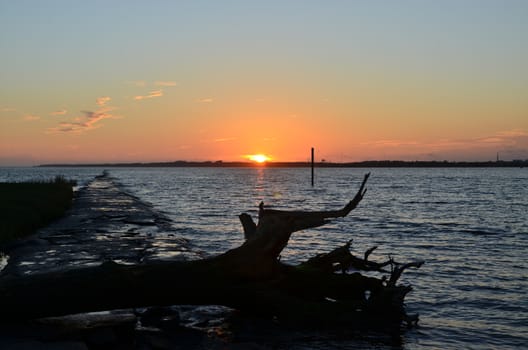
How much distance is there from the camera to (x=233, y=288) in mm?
9492

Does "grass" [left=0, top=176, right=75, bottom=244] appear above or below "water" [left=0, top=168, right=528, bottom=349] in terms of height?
above

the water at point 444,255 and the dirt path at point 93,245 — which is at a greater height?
the dirt path at point 93,245

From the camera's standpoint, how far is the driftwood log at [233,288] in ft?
Result: 29.9

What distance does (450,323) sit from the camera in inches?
433

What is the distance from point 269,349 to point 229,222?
23.2 metres

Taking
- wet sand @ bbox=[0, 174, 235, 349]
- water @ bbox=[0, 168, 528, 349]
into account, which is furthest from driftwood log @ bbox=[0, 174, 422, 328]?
water @ bbox=[0, 168, 528, 349]

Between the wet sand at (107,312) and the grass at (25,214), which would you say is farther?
the grass at (25,214)

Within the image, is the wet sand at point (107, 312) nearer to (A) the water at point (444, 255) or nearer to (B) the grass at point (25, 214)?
(B) the grass at point (25, 214)

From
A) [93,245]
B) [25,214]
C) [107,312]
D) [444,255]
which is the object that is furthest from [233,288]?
[25,214]

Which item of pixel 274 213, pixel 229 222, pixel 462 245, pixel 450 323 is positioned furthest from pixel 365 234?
pixel 274 213

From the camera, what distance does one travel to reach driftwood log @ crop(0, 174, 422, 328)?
911cm

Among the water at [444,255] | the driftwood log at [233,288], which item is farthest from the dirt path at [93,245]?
the driftwood log at [233,288]

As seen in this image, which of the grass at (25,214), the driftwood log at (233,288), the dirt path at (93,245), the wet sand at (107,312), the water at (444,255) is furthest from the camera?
the grass at (25,214)

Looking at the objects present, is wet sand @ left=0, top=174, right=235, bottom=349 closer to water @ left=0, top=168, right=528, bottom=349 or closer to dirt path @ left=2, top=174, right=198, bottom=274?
dirt path @ left=2, top=174, right=198, bottom=274
